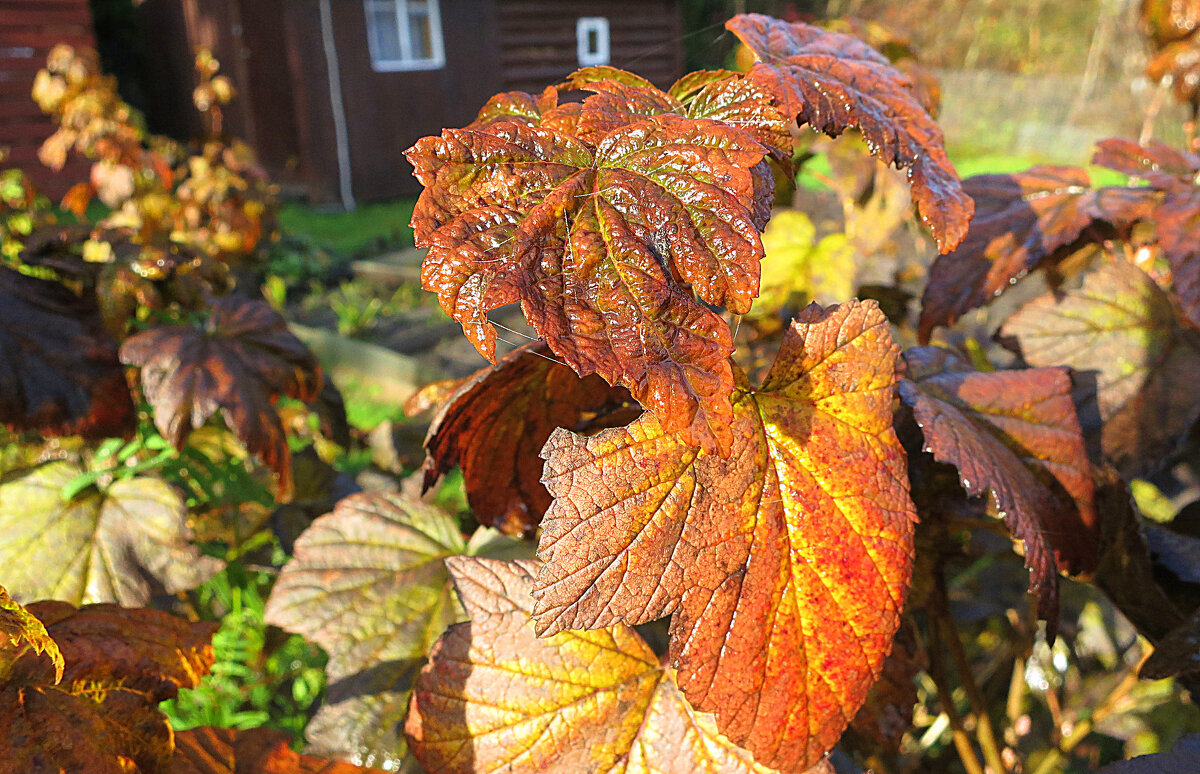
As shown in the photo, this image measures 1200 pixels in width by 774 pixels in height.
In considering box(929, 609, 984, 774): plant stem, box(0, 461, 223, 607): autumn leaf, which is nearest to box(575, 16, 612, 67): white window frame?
box(0, 461, 223, 607): autumn leaf

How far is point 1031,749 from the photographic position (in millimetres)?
1548

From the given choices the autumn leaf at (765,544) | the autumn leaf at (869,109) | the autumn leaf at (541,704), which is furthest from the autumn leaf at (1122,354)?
the autumn leaf at (541,704)

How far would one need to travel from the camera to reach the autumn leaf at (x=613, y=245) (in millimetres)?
443

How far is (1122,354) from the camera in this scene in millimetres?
990

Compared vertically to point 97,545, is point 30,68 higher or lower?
higher

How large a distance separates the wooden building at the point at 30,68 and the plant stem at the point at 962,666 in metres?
9.94

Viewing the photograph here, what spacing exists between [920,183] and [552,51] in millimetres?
11125

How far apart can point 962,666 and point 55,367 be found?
1.19 m

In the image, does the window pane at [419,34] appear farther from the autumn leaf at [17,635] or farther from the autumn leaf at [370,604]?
the autumn leaf at [17,635]

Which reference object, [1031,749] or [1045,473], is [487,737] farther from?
[1031,749]

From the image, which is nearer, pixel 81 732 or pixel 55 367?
pixel 81 732

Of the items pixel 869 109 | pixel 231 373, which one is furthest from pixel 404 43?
pixel 869 109

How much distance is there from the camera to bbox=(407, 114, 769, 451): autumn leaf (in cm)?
44

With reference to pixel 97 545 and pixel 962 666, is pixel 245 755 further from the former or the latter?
pixel 962 666
